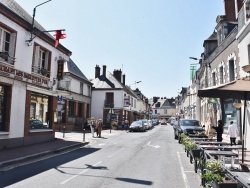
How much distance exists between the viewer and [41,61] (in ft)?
57.3

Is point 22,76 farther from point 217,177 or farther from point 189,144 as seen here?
point 217,177

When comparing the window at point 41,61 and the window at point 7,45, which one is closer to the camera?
the window at point 7,45

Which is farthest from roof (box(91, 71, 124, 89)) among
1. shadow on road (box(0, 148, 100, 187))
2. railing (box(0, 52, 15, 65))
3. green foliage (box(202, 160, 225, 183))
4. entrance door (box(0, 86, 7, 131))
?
green foliage (box(202, 160, 225, 183))

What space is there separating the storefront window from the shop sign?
0.86 m

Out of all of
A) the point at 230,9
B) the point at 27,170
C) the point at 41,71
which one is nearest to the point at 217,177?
the point at 27,170

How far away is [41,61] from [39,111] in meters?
3.46

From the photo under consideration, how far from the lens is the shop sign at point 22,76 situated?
1308 cm

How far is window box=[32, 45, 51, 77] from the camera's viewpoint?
16.6 m

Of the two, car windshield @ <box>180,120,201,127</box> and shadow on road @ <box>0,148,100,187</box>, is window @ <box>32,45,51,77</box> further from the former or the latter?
car windshield @ <box>180,120,201,127</box>

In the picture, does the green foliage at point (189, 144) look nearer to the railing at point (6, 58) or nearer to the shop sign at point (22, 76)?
the shop sign at point (22, 76)

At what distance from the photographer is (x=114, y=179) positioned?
756cm

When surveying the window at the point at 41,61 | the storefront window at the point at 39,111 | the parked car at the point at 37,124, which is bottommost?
the parked car at the point at 37,124

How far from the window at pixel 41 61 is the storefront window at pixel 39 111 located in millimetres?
1589

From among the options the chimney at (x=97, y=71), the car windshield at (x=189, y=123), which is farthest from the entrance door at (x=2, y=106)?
the chimney at (x=97, y=71)
